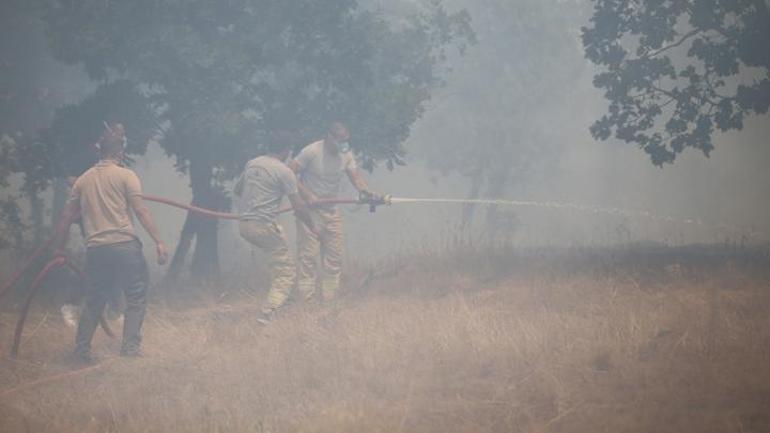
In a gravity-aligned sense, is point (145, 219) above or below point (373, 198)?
below

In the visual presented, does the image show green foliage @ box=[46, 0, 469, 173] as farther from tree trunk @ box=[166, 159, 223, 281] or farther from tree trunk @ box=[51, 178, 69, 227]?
tree trunk @ box=[51, 178, 69, 227]

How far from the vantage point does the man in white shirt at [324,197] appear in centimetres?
A: 914

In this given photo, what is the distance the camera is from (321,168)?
9.33m

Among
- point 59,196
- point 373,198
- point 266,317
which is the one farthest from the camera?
point 59,196

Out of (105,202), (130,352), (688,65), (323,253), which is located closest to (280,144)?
(323,253)

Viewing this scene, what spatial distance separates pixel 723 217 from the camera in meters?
31.1

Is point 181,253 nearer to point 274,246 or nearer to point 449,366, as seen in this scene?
point 274,246

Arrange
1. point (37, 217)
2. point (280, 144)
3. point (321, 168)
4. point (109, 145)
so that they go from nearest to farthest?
point (109, 145), point (280, 144), point (321, 168), point (37, 217)

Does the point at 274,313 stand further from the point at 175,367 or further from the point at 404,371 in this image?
the point at 404,371

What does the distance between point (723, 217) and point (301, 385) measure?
3050 centimetres

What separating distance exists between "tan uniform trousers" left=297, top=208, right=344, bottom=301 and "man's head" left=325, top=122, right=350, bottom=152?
0.90 m

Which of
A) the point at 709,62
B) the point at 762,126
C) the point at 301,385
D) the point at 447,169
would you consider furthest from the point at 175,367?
the point at 762,126

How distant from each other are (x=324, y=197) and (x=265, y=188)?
1230 mm

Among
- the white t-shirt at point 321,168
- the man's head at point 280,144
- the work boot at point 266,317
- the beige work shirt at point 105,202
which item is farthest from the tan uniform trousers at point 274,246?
the beige work shirt at point 105,202
